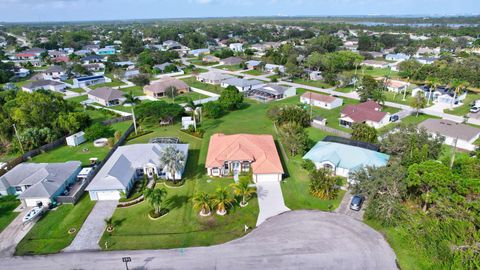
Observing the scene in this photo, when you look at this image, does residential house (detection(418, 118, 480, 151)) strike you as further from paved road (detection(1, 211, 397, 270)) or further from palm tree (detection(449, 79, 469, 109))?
paved road (detection(1, 211, 397, 270))

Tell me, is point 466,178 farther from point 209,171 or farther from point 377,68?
point 377,68

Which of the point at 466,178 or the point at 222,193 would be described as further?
the point at 222,193

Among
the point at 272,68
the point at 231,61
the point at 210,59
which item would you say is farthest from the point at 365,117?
the point at 210,59

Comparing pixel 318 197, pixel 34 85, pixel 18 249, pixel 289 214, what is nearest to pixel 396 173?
pixel 318 197

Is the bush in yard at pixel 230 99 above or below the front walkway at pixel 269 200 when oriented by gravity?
above

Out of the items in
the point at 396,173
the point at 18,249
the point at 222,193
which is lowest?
the point at 18,249

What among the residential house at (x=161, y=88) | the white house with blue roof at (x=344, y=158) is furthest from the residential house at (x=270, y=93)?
the white house with blue roof at (x=344, y=158)

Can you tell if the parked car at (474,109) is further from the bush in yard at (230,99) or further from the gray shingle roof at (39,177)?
the gray shingle roof at (39,177)
